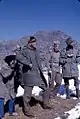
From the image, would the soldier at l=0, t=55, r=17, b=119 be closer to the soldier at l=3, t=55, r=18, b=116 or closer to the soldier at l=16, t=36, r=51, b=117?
the soldier at l=3, t=55, r=18, b=116

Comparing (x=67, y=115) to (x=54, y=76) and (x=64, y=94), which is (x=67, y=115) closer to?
(x=54, y=76)

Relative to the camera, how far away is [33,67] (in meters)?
7.92

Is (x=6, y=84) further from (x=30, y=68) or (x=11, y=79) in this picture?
(x=30, y=68)

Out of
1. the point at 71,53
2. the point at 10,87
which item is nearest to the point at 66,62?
the point at 71,53

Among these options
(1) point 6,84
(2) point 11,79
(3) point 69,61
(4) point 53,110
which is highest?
(3) point 69,61

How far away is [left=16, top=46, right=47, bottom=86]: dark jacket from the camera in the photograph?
7.80m

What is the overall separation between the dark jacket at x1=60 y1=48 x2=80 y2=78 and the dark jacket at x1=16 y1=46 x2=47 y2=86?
2.30m

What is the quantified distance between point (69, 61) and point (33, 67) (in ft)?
8.54

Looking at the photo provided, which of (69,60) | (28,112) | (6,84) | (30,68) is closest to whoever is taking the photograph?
(6,84)

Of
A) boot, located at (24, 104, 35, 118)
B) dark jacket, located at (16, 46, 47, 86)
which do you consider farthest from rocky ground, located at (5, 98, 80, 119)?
dark jacket, located at (16, 46, 47, 86)

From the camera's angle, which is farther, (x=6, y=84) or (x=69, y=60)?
(x=69, y=60)

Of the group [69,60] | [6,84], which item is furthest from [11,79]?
[69,60]

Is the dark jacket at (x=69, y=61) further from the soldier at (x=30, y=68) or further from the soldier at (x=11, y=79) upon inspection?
Result: the soldier at (x=11, y=79)

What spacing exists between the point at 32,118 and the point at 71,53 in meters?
2.93
